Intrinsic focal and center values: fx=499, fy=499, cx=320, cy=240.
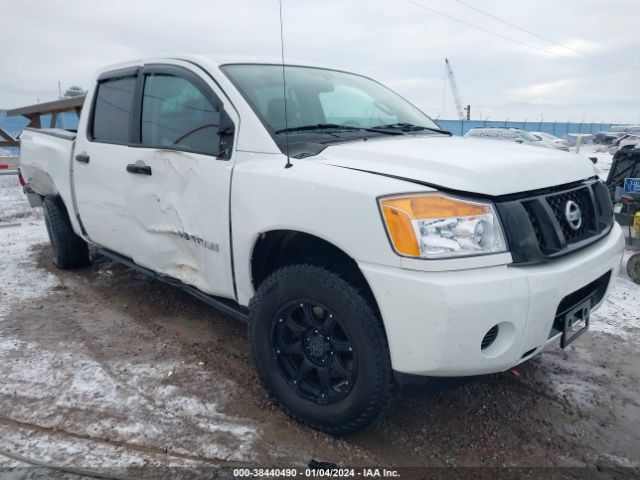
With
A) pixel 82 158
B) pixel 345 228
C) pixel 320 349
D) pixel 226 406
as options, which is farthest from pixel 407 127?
pixel 82 158

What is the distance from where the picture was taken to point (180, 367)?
309cm

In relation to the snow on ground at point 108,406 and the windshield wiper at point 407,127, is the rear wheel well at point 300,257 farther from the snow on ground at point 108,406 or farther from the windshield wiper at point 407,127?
the windshield wiper at point 407,127

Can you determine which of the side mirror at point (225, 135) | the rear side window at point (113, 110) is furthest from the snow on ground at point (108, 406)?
the rear side window at point (113, 110)

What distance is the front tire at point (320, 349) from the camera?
2064 mm

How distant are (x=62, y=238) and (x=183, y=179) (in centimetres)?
258

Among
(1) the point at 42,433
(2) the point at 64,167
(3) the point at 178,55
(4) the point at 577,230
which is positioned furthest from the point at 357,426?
(2) the point at 64,167

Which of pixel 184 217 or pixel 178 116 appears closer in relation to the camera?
pixel 184 217

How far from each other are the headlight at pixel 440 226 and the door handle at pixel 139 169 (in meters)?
1.80

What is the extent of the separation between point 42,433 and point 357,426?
1.52m

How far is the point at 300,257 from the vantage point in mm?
2531

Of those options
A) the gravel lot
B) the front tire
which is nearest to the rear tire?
the gravel lot

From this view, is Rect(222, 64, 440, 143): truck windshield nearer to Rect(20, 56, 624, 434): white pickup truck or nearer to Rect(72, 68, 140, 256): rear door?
Rect(20, 56, 624, 434): white pickup truck

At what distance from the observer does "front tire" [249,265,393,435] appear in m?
2.06

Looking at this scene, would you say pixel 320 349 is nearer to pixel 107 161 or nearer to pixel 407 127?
pixel 407 127
